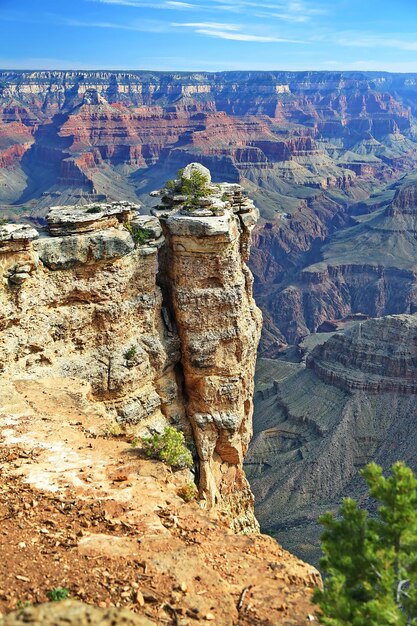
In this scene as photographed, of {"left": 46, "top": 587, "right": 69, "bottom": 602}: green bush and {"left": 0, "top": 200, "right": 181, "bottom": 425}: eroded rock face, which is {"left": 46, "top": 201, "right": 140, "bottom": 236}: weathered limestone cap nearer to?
{"left": 0, "top": 200, "right": 181, "bottom": 425}: eroded rock face

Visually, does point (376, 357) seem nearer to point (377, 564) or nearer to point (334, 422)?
point (334, 422)

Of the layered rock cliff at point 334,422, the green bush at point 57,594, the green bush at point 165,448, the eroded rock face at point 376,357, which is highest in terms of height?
the green bush at point 57,594

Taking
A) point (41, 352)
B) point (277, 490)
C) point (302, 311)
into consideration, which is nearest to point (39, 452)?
point (41, 352)

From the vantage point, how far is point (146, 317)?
92.6ft

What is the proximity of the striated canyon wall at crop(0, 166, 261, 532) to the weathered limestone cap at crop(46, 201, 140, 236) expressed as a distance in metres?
0.06

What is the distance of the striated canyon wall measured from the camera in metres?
25.5

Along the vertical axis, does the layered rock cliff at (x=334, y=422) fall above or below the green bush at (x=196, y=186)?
below

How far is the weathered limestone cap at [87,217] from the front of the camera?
86.8 ft

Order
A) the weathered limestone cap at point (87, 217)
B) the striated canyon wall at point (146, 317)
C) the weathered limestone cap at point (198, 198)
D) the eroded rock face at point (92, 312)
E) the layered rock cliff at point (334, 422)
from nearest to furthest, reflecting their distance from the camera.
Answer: the eroded rock face at point (92, 312), the striated canyon wall at point (146, 317), the weathered limestone cap at point (87, 217), the weathered limestone cap at point (198, 198), the layered rock cliff at point (334, 422)

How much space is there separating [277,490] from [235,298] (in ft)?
130

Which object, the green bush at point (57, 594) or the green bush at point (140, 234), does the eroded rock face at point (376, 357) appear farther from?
the green bush at point (57, 594)

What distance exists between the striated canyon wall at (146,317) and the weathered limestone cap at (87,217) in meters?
0.06

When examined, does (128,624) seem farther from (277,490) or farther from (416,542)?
(277,490)

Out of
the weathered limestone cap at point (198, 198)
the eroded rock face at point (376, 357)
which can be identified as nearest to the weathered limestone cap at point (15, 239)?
the weathered limestone cap at point (198, 198)
